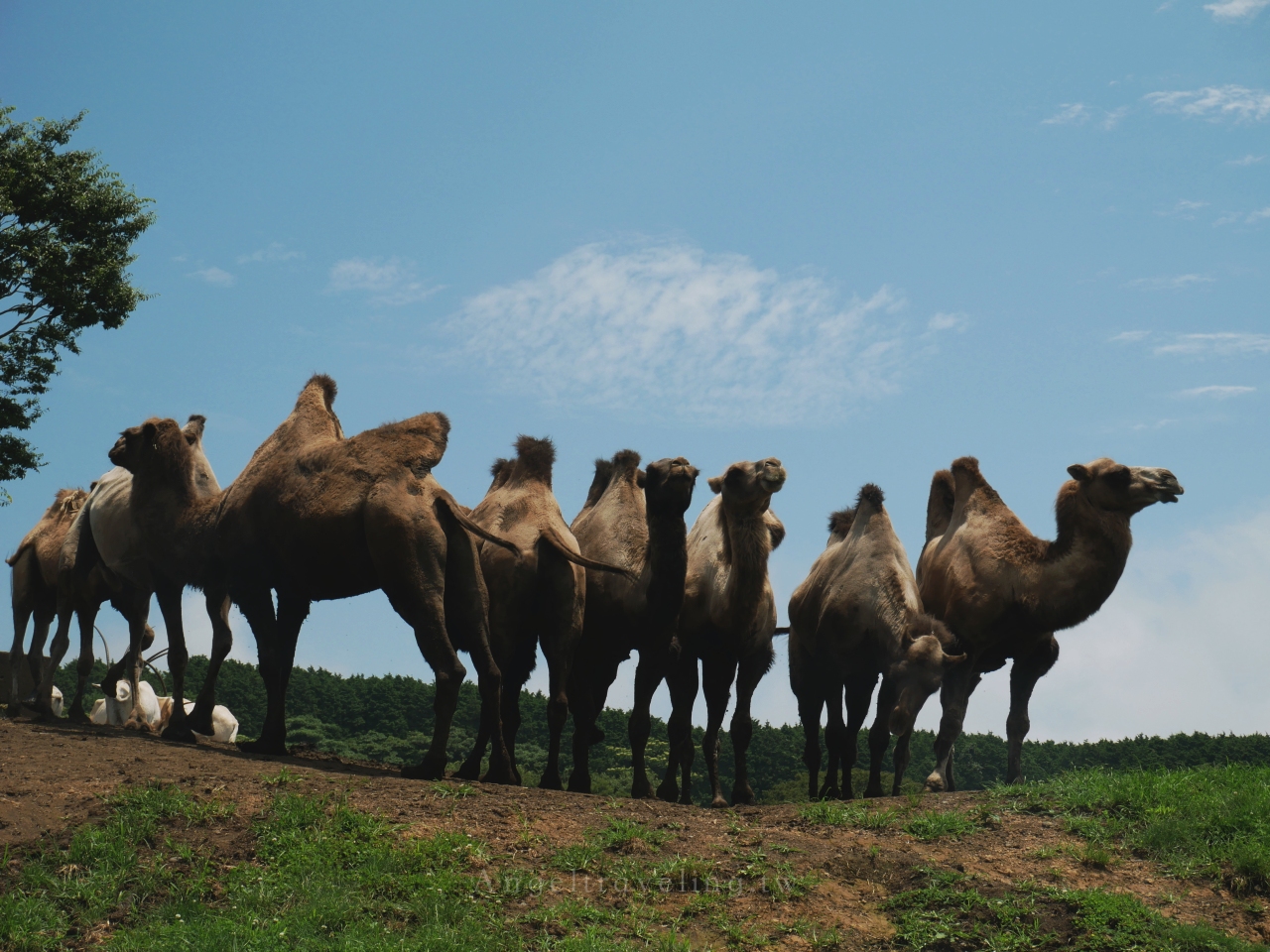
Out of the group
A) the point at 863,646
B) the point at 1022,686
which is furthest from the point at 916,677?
the point at 1022,686

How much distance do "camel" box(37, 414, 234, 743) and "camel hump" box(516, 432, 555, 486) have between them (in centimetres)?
324

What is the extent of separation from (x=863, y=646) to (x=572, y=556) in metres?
3.63

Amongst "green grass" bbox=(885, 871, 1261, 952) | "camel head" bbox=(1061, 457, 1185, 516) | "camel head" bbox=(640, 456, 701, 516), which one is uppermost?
"camel head" bbox=(1061, 457, 1185, 516)

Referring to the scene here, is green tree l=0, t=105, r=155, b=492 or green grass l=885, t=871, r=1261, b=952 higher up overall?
green tree l=0, t=105, r=155, b=492

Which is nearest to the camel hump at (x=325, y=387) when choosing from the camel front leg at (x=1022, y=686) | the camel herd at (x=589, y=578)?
the camel herd at (x=589, y=578)

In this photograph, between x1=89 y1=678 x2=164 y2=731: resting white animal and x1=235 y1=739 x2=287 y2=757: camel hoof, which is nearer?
x1=235 y1=739 x2=287 y2=757: camel hoof

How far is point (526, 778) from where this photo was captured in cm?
1580

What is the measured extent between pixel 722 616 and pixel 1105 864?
4.68 metres

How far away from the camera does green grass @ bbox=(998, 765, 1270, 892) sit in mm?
8594

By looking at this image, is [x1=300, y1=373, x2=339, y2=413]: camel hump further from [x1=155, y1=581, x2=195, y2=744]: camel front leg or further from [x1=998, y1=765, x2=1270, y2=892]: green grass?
[x1=998, y1=765, x2=1270, y2=892]: green grass

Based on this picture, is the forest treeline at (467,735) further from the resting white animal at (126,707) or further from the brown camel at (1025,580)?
the brown camel at (1025,580)

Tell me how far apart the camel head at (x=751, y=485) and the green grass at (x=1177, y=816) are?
349cm

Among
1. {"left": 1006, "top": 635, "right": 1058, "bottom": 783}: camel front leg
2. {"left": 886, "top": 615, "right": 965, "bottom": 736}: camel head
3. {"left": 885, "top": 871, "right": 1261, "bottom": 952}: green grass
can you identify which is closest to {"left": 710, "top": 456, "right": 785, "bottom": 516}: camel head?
{"left": 886, "top": 615, "right": 965, "bottom": 736}: camel head

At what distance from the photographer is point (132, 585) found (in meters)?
14.5
